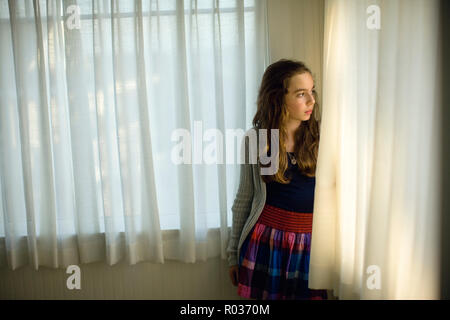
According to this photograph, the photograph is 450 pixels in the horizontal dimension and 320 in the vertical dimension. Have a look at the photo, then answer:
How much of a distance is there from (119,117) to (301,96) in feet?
2.42

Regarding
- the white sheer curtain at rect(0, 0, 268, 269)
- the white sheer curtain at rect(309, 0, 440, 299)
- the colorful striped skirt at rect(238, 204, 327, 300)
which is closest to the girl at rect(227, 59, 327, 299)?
the colorful striped skirt at rect(238, 204, 327, 300)

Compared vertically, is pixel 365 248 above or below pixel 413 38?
below

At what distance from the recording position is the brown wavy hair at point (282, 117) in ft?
3.54

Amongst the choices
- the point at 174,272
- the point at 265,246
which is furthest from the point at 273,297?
the point at 174,272

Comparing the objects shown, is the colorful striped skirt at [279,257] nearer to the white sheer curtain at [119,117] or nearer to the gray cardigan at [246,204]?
the gray cardigan at [246,204]

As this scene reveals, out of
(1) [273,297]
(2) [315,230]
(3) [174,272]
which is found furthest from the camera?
(3) [174,272]

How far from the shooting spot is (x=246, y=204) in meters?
1.15

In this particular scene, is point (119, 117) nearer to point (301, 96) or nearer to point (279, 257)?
point (301, 96)

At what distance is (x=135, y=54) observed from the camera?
4.15 ft

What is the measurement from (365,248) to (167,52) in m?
1.04

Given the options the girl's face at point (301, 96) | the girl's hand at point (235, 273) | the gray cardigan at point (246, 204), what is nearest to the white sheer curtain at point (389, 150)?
the girl's face at point (301, 96)

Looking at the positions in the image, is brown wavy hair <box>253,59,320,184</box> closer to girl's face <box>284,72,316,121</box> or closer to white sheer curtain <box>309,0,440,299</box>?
girl's face <box>284,72,316,121</box>

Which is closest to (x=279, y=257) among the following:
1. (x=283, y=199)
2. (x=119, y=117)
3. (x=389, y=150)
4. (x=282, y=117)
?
(x=283, y=199)
